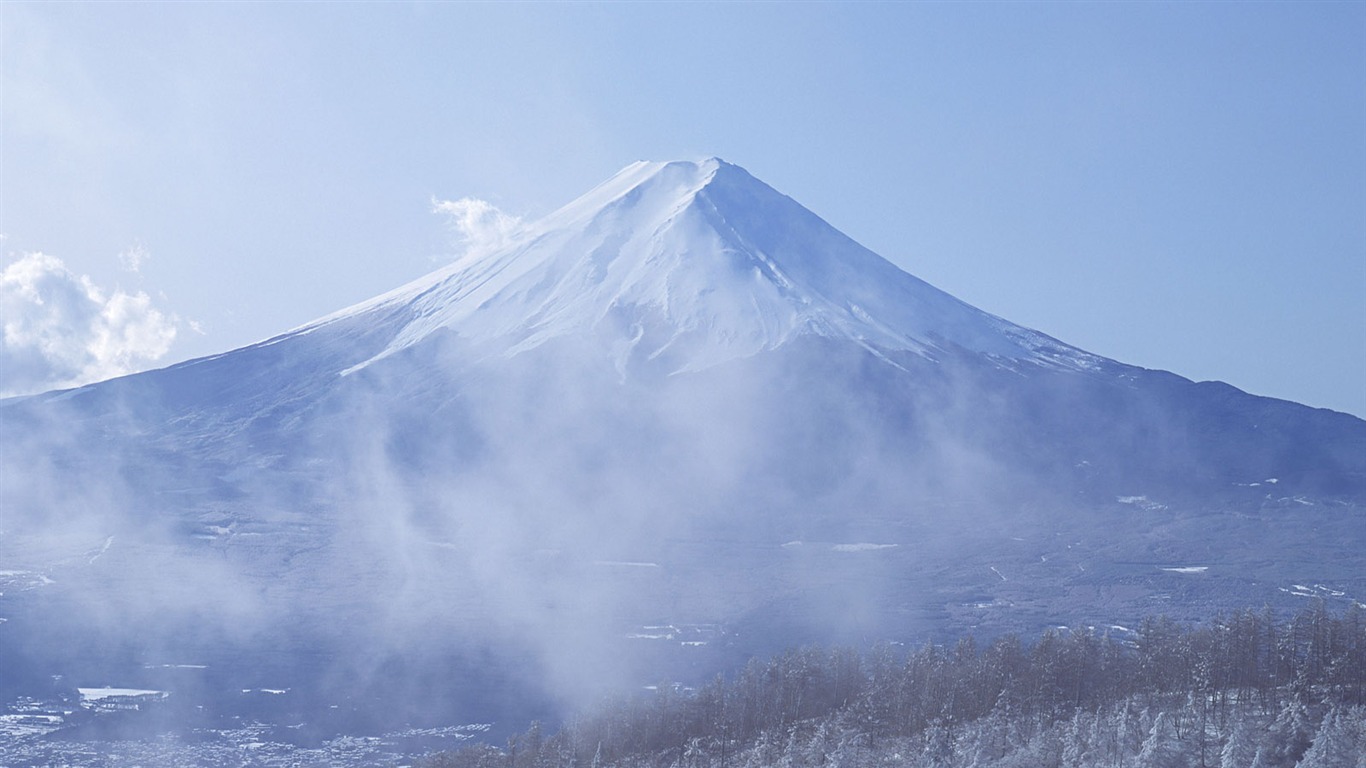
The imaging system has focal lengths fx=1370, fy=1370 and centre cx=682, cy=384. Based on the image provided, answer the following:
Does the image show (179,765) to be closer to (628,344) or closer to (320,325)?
(628,344)

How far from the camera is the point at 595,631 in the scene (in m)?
61.0

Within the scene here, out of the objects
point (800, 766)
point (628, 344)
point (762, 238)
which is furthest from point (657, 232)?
point (800, 766)

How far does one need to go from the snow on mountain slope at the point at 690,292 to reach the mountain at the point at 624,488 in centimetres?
36

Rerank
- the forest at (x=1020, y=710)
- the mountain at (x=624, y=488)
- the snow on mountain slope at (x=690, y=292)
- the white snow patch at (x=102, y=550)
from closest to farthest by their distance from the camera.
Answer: the forest at (x=1020, y=710) → the mountain at (x=624, y=488) → the white snow patch at (x=102, y=550) → the snow on mountain slope at (x=690, y=292)

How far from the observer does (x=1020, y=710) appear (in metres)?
36.3

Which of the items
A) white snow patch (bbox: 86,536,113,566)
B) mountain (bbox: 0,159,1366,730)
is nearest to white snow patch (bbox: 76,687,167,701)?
mountain (bbox: 0,159,1366,730)

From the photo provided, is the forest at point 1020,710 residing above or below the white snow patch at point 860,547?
below

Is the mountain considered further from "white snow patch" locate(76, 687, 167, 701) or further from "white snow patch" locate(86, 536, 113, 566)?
"white snow patch" locate(76, 687, 167, 701)

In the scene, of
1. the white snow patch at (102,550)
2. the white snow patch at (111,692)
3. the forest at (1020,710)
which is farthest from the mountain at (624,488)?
the forest at (1020,710)

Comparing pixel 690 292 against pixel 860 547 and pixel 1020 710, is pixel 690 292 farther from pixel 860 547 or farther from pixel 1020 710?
pixel 1020 710

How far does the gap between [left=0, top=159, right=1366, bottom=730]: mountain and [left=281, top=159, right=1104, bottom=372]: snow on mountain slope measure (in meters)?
0.36

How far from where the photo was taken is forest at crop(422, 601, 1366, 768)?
101 ft

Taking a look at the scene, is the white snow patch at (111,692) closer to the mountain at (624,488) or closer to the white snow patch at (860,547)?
the mountain at (624,488)

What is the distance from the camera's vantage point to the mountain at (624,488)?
59.7 m
